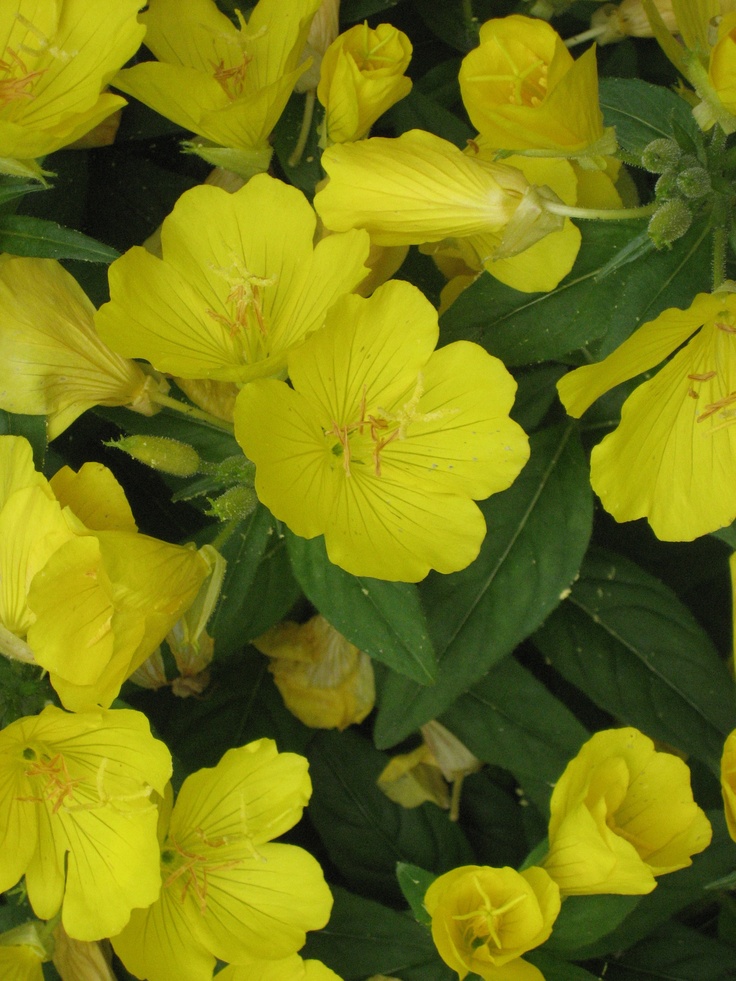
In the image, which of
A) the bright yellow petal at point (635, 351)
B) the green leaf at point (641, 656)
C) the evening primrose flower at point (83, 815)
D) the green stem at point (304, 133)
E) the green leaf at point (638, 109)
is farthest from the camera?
the green leaf at point (641, 656)

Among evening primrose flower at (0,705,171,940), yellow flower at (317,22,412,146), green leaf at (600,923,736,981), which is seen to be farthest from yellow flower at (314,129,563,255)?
green leaf at (600,923,736,981)

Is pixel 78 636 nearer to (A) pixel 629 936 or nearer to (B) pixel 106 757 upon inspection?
(B) pixel 106 757

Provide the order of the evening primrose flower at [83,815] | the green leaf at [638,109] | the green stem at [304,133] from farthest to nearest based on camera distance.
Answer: the green stem at [304,133]
the green leaf at [638,109]
the evening primrose flower at [83,815]

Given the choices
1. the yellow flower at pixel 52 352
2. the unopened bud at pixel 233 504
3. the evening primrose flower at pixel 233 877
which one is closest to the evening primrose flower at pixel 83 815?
the evening primrose flower at pixel 233 877

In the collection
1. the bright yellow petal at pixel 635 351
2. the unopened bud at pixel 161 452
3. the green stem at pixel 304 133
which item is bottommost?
the unopened bud at pixel 161 452

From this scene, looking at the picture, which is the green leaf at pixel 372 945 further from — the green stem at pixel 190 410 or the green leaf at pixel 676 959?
the green stem at pixel 190 410
